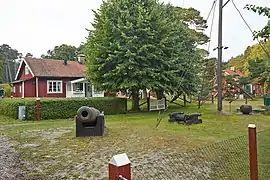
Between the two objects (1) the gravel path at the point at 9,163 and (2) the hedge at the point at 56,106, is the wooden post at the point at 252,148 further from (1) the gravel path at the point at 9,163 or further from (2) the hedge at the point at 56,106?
(2) the hedge at the point at 56,106

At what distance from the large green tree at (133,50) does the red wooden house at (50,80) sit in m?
8.41

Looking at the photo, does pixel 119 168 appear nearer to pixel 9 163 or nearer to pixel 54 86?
pixel 9 163

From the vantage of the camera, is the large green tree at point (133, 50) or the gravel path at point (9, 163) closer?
the gravel path at point (9, 163)

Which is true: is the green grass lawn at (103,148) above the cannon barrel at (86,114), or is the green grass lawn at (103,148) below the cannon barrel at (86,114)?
below

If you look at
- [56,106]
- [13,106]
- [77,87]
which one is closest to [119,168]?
[56,106]

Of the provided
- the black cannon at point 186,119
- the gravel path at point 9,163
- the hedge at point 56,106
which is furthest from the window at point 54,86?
the gravel path at point 9,163

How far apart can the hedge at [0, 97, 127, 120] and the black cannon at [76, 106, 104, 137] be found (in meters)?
5.48

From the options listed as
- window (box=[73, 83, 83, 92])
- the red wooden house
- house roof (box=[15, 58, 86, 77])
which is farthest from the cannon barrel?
window (box=[73, 83, 83, 92])

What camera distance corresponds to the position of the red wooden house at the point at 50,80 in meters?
23.4

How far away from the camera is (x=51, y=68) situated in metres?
24.7

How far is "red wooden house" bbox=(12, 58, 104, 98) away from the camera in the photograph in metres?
23.4

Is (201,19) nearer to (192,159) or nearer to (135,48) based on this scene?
(135,48)

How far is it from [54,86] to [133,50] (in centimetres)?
1258

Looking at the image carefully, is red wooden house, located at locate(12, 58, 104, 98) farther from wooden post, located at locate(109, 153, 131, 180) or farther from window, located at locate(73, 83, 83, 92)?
wooden post, located at locate(109, 153, 131, 180)
